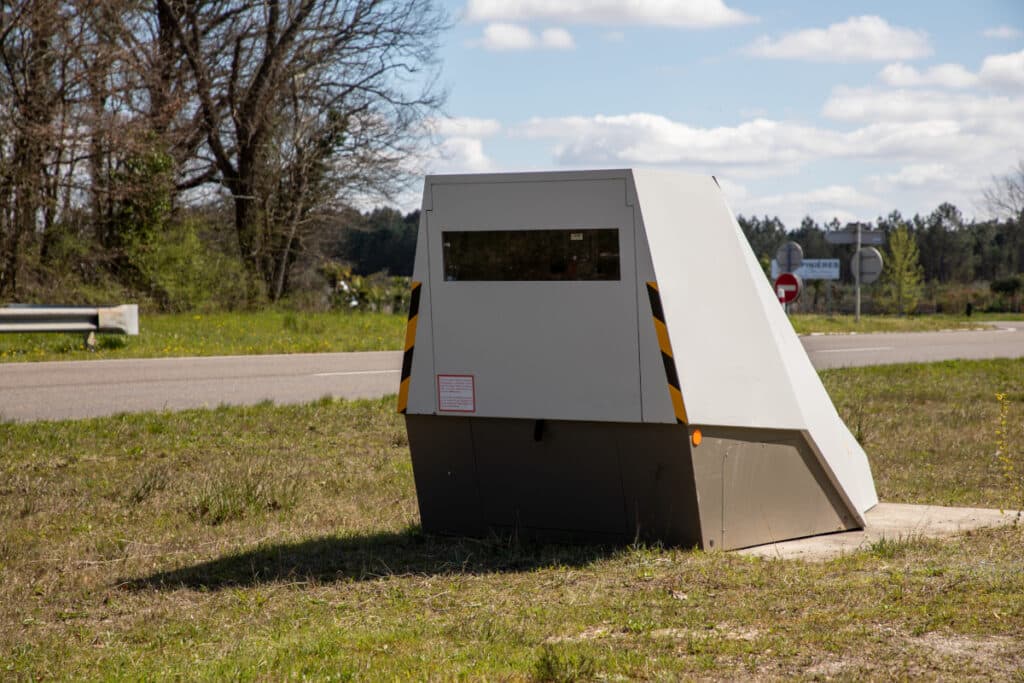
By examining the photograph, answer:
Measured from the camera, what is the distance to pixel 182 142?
28.1 meters

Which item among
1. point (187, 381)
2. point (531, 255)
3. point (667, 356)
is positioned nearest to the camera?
point (667, 356)

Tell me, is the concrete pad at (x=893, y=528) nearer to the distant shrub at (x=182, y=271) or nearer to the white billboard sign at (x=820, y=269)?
the distant shrub at (x=182, y=271)

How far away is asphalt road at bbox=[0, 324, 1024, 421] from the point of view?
13000mm

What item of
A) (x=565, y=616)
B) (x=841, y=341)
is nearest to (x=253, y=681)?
(x=565, y=616)

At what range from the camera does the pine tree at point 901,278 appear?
55.8 metres

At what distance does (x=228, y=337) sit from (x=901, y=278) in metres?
43.1

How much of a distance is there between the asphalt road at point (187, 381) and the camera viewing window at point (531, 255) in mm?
7212

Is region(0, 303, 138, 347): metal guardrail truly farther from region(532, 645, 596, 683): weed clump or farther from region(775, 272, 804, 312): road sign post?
region(532, 645, 596, 683): weed clump

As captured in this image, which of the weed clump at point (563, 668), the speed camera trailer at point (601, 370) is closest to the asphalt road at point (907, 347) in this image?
the speed camera trailer at point (601, 370)

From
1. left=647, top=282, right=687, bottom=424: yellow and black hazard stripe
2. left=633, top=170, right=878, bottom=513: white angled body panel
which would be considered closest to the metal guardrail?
left=633, top=170, right=878, bottom=513: white angled body panel

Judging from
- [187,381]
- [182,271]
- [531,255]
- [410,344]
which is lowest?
[187,381]

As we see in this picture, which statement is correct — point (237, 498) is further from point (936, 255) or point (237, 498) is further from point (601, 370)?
point (936, 255)

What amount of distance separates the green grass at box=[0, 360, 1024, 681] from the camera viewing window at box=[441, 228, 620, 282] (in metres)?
1.53

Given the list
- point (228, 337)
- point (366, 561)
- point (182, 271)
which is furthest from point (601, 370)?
→ point (182, 271)
